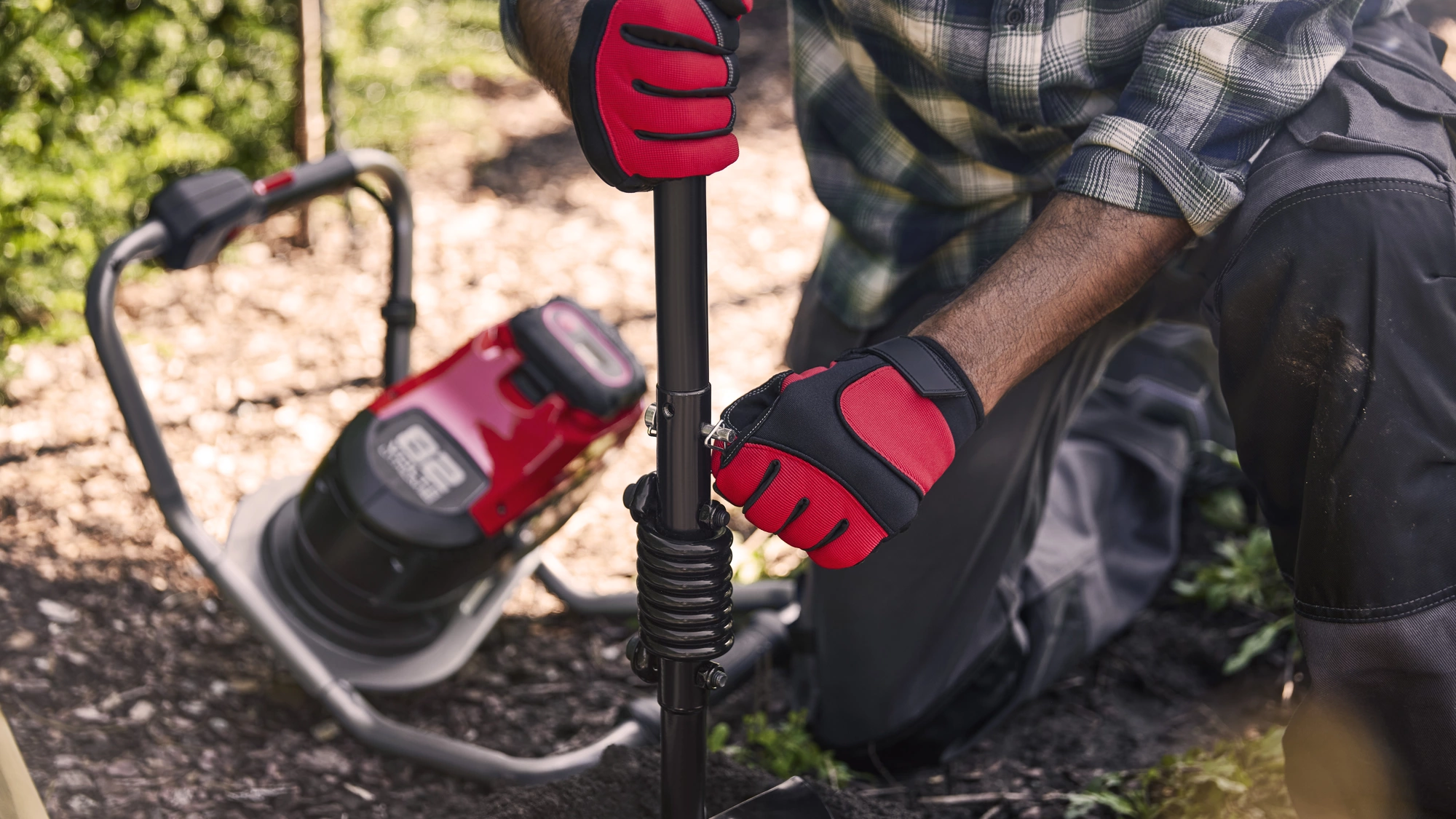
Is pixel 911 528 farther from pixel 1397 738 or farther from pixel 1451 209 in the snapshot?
pixel 1451 209

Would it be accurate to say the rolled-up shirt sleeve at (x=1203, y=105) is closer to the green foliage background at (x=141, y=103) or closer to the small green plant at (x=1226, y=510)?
the small green plant at (x=1226, y=510)

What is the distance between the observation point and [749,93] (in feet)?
16.3

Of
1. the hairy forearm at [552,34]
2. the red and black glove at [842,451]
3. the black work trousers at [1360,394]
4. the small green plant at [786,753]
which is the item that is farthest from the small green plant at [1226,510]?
the hairy forearm at [552,34]

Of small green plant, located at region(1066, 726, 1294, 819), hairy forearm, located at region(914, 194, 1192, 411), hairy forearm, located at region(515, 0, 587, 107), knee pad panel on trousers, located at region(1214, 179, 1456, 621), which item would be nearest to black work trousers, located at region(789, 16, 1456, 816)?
knee pad panel on trousers, located at region(1214, 179, 1456, 621)

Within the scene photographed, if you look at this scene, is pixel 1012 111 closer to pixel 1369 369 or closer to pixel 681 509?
pixel 1369 369

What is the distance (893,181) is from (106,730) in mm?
1708

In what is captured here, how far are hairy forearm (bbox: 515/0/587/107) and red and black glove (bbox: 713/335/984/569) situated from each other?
588 mm

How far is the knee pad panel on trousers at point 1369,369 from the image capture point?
135cm

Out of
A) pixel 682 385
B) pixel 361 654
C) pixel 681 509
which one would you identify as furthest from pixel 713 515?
pixel 361 654

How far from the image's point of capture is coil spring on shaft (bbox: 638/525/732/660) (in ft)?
4.43

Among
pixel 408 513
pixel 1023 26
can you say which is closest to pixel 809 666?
pixel 408 513

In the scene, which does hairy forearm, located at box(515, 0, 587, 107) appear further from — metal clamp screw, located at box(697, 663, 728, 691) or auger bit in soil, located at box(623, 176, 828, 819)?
metal clamp screw, located at box(697, 663, 728, 691)

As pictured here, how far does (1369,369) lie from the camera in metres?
1.36

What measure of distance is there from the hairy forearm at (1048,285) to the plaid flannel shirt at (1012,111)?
32mm
